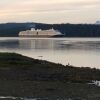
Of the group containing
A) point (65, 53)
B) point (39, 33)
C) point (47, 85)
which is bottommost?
point (39, 33)

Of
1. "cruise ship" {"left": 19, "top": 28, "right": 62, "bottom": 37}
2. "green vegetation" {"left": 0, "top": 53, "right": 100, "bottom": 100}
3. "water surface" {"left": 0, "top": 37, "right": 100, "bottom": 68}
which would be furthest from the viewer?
"cruise ship" {"left": 19, "top": 28, "right": 62, "bottom": 37}

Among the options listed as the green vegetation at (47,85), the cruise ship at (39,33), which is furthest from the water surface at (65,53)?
the cruise ship at (39,33)

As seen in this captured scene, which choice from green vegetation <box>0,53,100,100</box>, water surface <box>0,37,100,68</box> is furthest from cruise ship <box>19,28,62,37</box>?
green vegetation <box>0,53,100,100</box>

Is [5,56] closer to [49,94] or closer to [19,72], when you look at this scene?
[19,72]

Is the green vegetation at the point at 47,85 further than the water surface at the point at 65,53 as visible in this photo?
No

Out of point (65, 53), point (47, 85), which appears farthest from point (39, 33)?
point (47, 85)

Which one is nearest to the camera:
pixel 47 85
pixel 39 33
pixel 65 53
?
pixel 47 85

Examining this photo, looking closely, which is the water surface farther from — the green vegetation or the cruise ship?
the cruise ship

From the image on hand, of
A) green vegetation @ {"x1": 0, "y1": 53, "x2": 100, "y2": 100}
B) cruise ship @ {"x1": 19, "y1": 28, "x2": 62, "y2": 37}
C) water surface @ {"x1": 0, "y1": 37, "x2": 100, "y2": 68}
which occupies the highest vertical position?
green vegetation @ {"x1": 0, "y1": 53, "x2": 100, "y2": 100}

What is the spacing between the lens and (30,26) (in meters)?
187

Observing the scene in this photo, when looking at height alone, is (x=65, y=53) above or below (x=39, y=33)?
above

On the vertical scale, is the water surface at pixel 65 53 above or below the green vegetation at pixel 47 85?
below

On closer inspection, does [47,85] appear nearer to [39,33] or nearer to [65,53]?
[65,53]

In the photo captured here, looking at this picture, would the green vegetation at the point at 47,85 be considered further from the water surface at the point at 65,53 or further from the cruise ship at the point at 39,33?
the cruise ship at the point at 39,33
